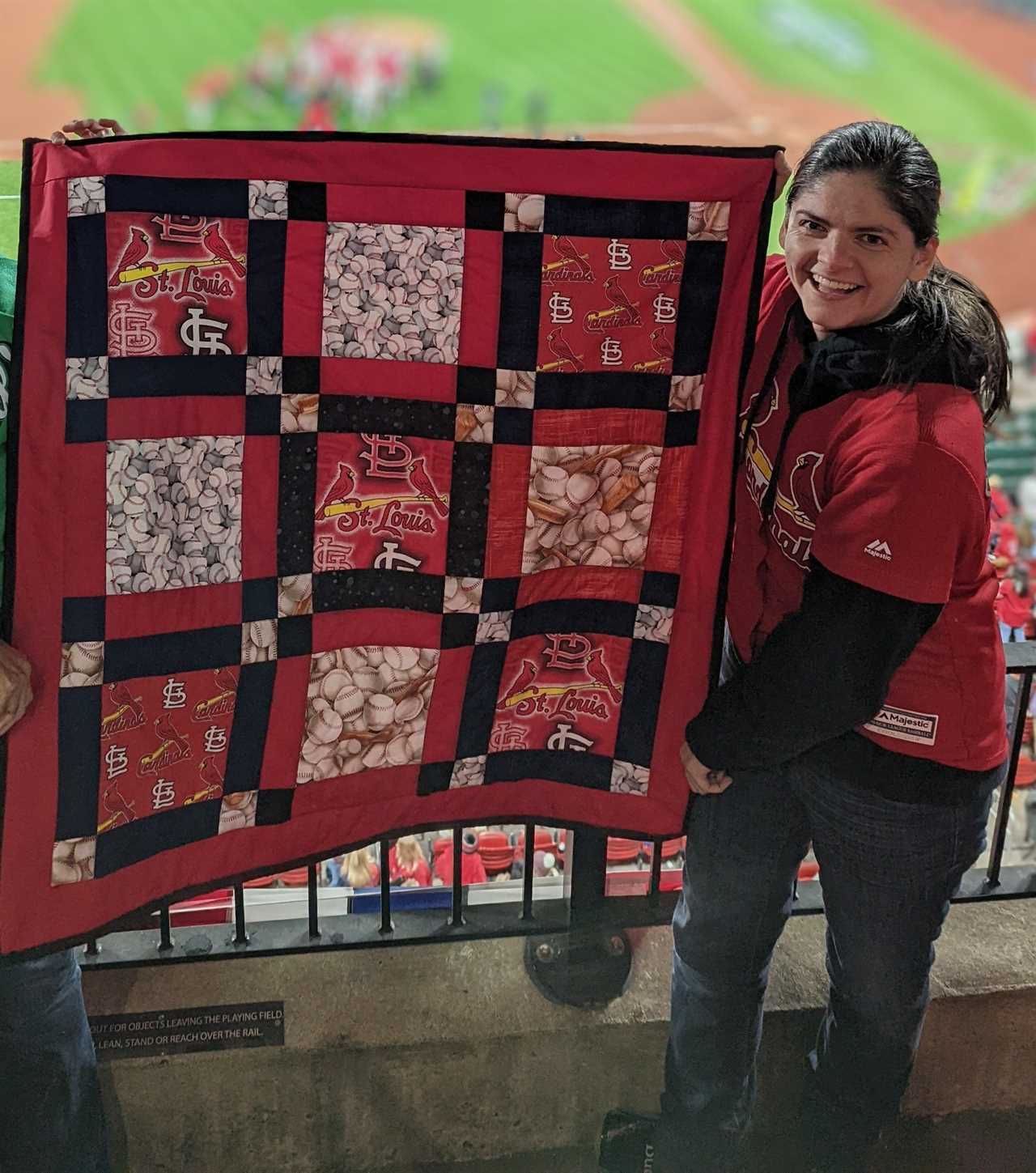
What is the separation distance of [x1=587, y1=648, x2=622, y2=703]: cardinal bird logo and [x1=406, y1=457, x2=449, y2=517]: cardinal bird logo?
0.30 metres

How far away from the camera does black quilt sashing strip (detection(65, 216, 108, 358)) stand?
4.13 feet

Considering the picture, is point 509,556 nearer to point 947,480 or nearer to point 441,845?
point 947,480

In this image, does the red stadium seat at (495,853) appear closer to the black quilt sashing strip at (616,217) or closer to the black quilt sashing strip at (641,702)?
the black quilt sashing strip at (641,702)

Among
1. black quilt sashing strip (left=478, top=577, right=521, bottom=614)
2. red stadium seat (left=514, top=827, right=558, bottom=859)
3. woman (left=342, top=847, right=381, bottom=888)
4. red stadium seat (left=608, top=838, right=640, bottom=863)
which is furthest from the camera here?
red stadium seat (left=514, top=827, right=558, bottom=859)

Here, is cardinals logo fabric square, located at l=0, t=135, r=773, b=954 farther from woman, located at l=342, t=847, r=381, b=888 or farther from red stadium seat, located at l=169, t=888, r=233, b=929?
→ woman, located at l=342, t=847, r=381, b=888

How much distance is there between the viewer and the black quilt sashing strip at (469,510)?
4.83ft

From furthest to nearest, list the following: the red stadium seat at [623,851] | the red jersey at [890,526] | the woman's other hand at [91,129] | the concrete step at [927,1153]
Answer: the red stadium seat at [623,851], the concrete step at [927,1153], the woman's other hand at [91,129], the red jersey at [890,526]

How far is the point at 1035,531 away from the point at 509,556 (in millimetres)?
4793

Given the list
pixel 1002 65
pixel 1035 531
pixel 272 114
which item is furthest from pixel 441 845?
pixel 1002 65

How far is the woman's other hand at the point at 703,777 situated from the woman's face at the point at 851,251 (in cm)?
56

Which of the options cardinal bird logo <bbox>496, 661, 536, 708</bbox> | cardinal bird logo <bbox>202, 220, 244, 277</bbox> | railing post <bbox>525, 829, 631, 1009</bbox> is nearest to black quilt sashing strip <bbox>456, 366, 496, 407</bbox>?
cardinal bird logo <bbox>202, 220, 244, 277</bbox>

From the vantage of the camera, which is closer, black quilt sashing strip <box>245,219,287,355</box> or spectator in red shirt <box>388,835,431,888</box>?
black quilt sashing strip <box>245,219,287,355</box>

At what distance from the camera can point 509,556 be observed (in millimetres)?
1537

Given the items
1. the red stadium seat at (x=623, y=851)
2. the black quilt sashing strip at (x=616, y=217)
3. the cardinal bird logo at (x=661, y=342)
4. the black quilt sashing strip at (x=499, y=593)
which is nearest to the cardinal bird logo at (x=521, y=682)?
the black quilt sashing strip at (x=499, y=593)
